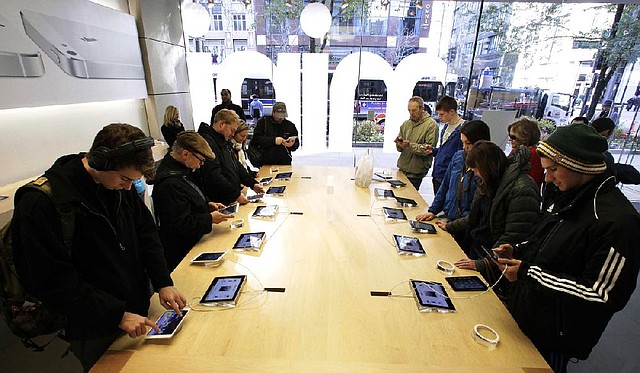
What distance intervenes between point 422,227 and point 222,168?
5.15ft

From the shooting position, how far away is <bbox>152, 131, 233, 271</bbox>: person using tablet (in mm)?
1733

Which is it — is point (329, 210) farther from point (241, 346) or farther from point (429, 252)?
point (241, 346)

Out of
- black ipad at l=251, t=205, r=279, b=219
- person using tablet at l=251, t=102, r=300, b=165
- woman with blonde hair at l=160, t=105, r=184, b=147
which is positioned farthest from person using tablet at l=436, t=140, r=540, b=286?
woman with blonde hair at l=160, t=105, r=184, b=147

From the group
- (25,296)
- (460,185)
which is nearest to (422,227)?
(460,185)

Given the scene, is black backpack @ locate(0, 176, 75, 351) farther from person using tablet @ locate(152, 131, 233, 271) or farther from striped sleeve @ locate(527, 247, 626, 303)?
striped sleeve @ locate(527, 247, 626, 303)

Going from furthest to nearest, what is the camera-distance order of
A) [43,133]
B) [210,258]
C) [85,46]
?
[85,46], [43,133], [210,258]

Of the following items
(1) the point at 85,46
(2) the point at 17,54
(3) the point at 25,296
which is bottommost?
(3) the point at 25,296

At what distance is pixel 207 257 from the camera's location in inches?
65.8

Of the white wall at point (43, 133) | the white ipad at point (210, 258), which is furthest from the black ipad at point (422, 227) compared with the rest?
the white wall at point (43, 133)

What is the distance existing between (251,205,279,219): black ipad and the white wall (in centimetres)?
185

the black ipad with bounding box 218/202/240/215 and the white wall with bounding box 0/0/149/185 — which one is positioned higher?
the white wall with bounding box 0/0/149/185

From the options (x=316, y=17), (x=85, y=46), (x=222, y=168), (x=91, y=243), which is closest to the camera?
(x=91, y=243)

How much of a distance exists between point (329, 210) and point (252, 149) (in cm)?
165

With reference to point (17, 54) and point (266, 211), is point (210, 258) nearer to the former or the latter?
point (266, 211)
